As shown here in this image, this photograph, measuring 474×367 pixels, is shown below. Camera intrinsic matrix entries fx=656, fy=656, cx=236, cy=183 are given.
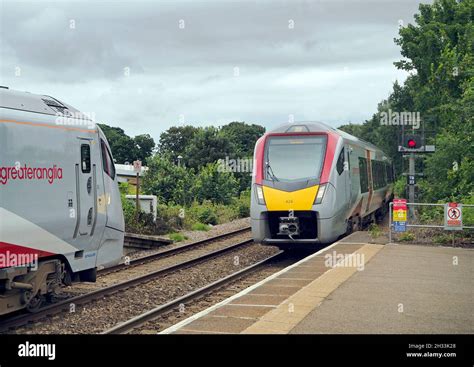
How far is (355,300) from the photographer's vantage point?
9.84 metres

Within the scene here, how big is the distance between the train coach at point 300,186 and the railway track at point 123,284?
2.27m

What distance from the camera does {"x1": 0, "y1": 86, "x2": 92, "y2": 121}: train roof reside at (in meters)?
10.1

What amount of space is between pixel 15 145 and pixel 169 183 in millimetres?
24852

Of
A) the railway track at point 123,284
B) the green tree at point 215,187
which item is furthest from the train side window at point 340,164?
the green tree at point 215,187

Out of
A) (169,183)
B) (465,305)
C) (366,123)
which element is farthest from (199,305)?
(366,123)

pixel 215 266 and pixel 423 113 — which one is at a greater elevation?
pixel 423 113

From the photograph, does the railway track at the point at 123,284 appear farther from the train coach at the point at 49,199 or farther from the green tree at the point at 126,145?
the green tree at the point at 126,145

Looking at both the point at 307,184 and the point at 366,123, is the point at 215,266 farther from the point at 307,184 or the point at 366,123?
the point at 366,123

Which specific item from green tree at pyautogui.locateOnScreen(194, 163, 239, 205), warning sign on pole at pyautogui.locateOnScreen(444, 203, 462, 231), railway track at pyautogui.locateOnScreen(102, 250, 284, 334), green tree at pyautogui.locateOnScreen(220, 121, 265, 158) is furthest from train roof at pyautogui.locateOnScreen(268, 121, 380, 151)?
green tree at pyautogui.locateOnScreen(220, 121, 265, 158)

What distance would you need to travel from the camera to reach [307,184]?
16625 millimetres

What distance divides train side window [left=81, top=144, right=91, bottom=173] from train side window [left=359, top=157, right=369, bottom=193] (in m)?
11.2

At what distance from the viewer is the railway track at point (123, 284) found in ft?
34.7

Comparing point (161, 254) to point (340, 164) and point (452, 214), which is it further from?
point (452, 214)
